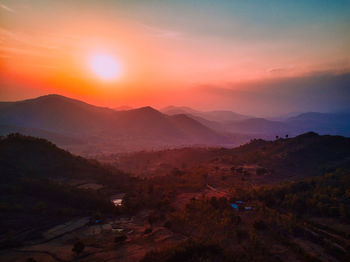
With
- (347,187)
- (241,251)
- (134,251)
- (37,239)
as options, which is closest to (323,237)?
(241,251)

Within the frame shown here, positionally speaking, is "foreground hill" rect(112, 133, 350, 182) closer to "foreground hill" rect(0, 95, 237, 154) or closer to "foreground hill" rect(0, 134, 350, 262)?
"foreground hill" rect(0, 134, 350, 262)

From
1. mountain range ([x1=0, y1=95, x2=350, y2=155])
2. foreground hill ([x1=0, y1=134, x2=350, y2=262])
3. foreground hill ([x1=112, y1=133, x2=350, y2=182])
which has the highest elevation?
mountain range ([x1=0, y1=95, x2=350, y2=155])

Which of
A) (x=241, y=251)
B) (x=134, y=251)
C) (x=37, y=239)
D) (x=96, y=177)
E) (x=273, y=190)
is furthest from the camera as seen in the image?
(x=96, y=177)

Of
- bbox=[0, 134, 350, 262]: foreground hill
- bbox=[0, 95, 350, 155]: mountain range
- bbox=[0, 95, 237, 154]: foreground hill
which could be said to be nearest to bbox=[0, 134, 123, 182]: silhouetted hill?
bbox=[0, 134, 350, 262]: foreground hill

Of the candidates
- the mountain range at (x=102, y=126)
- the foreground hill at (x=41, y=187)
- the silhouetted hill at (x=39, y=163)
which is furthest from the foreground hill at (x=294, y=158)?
the mountain range at (x=102, y=126)

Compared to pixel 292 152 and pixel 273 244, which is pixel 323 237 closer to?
pixel 273 244

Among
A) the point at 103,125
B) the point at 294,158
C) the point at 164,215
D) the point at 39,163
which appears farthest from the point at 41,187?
the point at 103,125

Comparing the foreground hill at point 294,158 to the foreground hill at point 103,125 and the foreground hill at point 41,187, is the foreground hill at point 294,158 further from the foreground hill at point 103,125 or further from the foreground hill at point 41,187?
the foreground hill at point 103,125

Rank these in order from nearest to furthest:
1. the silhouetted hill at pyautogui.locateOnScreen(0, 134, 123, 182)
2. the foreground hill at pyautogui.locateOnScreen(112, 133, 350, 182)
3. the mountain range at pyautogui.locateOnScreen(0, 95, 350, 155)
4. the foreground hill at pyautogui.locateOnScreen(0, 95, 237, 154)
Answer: the silhouetted hill at pyautogui.locateOnScreen(0, 134, 123, 182), the foreground hill at pyautogui.locateOnScreen(112, 133, 350, 182), the mountain range at pyautogui.locateOnScreen(0, 95, 350, 155), the foreground hill at pyautogui.locateOnScreen(0, 95, 237, 154)

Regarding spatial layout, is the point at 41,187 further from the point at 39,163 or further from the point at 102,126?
the point at 102,126
